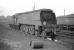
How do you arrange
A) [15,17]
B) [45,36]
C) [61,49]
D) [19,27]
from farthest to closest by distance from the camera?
[15,17]
[19,27]
[45,36]
[61,49]

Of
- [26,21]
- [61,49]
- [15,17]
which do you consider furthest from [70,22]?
[61,49]

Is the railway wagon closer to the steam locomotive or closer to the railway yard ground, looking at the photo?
the steam locomotive

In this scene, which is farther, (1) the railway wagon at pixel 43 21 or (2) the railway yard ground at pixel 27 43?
(1) the railway wagon at pixel 43 21

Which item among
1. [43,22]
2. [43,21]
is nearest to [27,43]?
[43,22]

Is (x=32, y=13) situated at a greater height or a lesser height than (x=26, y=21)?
greater

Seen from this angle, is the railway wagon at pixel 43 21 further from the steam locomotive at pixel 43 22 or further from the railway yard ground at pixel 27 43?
the railway yard ground at pixel 27 43

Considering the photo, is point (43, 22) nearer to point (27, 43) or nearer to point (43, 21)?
point (43, 21)

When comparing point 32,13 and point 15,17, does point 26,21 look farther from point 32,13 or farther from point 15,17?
point 15,17

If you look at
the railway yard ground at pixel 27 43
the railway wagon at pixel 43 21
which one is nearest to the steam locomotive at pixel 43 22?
the railway wagon at pixel 43 21

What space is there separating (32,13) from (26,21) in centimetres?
279

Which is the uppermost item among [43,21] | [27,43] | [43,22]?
[43,21]

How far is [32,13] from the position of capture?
16.9 meters

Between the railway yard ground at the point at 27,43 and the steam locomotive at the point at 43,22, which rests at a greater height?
the steam locomotive at the point at 43,22

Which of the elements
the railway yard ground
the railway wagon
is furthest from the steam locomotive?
the railway yard ground
